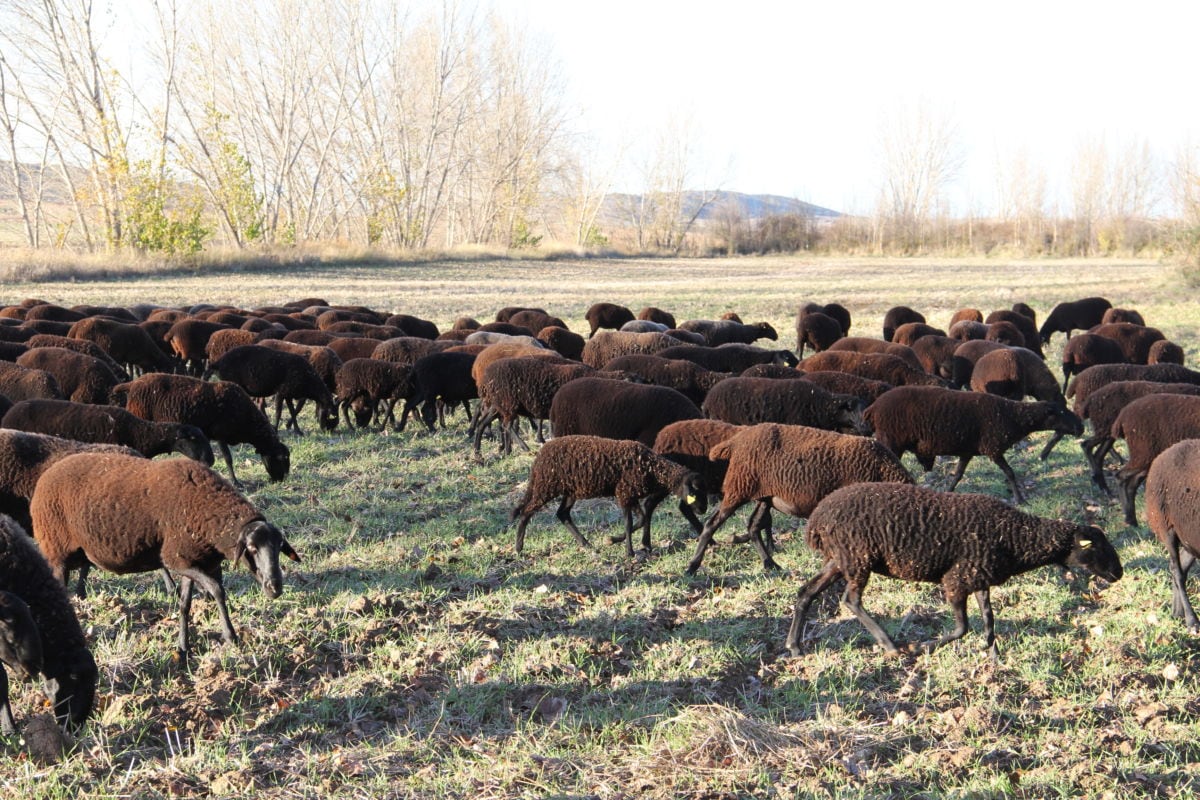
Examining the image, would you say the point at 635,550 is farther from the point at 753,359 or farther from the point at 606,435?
the point at 753,359

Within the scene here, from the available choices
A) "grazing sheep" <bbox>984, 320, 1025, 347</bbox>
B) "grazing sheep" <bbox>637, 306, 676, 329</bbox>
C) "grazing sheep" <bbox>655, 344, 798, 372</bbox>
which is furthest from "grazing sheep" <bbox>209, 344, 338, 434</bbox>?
"grazing sheep" <bbox>984, 320, 1025, 347</bbox>

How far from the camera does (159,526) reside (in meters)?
4.85

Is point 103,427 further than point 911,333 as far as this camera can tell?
No

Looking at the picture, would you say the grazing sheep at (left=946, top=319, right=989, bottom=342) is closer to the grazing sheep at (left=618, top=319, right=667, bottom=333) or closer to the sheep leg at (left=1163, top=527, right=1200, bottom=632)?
the grazing sheep at (left=618, top=319, right=667, bottom=333)

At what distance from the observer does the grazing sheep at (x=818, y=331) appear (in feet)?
51.4

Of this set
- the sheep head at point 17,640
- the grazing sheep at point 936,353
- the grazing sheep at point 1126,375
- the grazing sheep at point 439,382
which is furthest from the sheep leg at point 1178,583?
the grazing sheep at point 936,353

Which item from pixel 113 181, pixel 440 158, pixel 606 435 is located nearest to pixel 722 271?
pixel 440 158

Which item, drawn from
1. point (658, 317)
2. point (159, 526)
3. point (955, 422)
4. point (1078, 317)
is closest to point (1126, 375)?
point (955, 422)

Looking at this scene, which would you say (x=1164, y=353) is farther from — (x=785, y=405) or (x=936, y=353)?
(x=785, y=405)

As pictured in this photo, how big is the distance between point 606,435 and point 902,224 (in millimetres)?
68837

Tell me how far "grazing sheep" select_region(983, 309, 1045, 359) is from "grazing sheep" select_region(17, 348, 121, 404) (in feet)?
38.8

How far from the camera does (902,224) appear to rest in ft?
234

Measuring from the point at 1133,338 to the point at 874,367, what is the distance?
4.93 m

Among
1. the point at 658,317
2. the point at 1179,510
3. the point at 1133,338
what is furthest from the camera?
the point at 658,317
